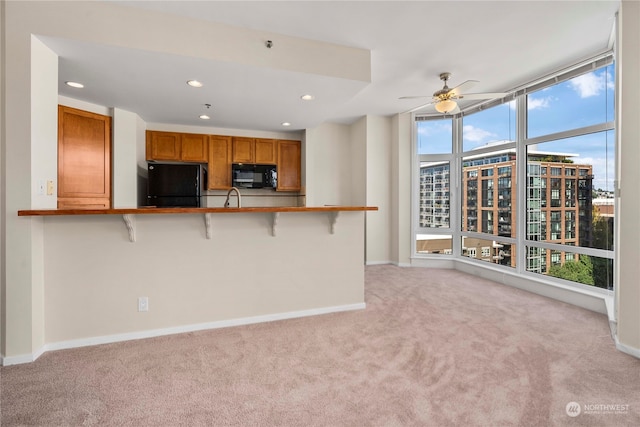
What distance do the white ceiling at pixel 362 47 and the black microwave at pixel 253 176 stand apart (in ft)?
3.92

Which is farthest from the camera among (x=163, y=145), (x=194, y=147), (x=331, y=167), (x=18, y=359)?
(x=331, y=167)

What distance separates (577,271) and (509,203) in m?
1.19

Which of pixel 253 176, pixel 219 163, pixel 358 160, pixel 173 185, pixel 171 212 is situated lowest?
pixel 171 212

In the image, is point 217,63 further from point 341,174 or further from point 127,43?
point 341,174

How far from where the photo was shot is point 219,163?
505 cm

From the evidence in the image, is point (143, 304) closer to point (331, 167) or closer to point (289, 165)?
point (289, 165)

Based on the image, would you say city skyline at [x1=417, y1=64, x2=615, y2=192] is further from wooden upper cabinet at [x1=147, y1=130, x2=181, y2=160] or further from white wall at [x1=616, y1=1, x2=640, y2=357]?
wooden upper cabinet at [x1=147, y1=130, x2=181, y2=160]

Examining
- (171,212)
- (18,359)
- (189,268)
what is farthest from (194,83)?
(18,359)

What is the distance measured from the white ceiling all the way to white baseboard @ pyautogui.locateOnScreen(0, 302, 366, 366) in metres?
2.29

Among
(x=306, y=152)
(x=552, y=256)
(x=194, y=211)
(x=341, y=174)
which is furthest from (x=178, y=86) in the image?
(x=552, y=256)

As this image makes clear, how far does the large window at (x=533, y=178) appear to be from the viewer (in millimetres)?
3271

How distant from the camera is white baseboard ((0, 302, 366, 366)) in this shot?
2094mm

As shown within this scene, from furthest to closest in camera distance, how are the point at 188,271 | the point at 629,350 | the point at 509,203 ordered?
the point at 509,203 < the point at 188,271 < the point at 629,350

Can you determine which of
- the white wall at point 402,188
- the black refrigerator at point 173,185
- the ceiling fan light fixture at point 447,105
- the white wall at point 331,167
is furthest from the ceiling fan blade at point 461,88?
the black refrigerator at point 173,185
